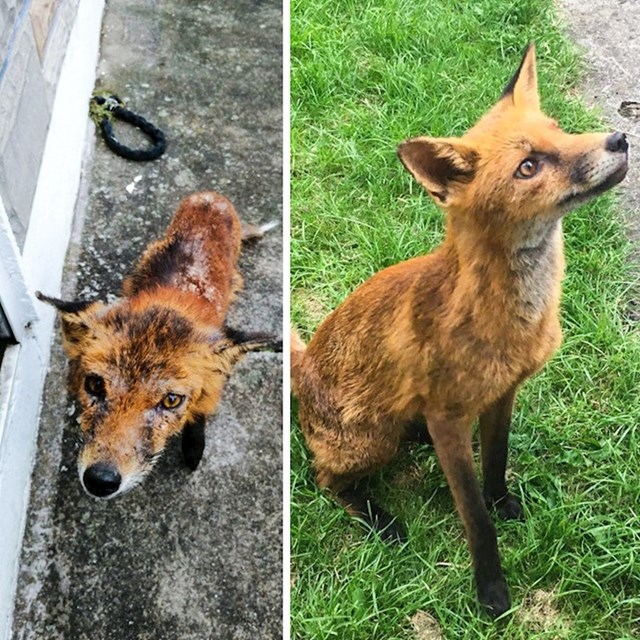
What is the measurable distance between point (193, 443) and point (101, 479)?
1.15ft

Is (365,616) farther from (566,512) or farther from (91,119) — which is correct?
(91,119)

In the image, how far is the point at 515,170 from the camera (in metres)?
1.64

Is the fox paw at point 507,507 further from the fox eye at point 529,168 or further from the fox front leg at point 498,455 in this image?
the fox eye at point 529,168

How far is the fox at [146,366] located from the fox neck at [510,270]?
1.85ft

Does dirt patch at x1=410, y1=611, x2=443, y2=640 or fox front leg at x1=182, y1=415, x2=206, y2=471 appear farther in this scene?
fox front leg at x1=182, y1=415, x2=206, y2=471

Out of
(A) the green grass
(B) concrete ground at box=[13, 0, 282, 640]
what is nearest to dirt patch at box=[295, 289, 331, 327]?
(A) the green grass

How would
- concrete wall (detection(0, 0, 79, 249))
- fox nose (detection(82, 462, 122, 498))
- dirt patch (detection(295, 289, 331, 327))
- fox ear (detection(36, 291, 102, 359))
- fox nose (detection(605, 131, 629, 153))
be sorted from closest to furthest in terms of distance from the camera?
fox nose (detection(605, 131, 629, 153)) → fox nose (detection(82, 462, 122, 498)) → fox ear (detection(36, 291, 102, 359)) → concrete wall (detection(0, 0, 79, 249)) → dirt patch (detection(295, 289, 331, 327))

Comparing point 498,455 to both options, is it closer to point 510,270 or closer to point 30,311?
point 510,270

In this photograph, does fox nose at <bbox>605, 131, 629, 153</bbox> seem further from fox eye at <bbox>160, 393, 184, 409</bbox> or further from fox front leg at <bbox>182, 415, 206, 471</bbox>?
fox front leg at <bbox>182, 415, 206, 471</bbox>

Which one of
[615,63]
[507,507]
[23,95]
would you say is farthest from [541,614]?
[615,63]

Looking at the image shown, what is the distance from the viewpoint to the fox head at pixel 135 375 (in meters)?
1.87

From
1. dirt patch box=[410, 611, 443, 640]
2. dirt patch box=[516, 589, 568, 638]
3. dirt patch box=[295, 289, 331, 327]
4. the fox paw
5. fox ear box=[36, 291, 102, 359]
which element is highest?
fox ear box=[36, 291, 102, 359]

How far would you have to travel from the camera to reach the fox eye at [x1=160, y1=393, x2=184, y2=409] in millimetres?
1916

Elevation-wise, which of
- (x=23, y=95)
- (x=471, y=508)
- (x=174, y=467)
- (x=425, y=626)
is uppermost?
(x=23, y=95)
